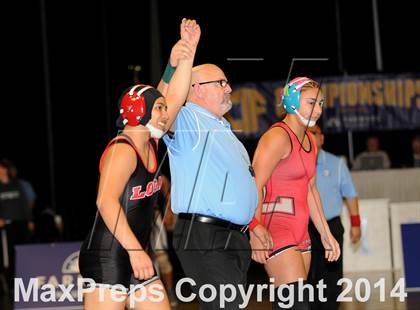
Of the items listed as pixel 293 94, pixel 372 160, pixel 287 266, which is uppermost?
pixel 293 94

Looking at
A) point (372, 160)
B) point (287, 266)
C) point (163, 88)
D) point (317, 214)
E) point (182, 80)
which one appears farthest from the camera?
point (372, 160)

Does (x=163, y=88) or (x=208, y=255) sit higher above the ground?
(x=163, y=88)

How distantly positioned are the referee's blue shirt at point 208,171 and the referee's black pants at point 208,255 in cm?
10

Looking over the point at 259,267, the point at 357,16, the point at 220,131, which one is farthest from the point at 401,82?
the point at 220,131

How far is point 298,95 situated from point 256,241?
109 cm

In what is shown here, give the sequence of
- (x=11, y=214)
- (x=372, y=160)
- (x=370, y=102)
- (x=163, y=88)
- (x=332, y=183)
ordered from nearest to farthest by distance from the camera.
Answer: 1. (x=163, y=88)
2. (x=332, y=183)
3. (x=11, y=214)
4. (x=372, y=160)
5. (x=370, y=102)

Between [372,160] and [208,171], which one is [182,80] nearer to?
[208,171]

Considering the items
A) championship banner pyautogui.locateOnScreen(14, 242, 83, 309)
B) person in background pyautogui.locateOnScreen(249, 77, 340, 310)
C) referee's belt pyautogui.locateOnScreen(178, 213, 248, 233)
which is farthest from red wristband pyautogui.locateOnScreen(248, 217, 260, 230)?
championship banner pyautogui.locateOnScreen(14, 242, 83, 309)

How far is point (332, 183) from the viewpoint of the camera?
27.6 feet

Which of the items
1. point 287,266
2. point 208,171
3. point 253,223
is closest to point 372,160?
point 287,266

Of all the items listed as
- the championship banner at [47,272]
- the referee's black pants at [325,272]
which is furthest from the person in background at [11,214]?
the referee's black pants at [325,272]

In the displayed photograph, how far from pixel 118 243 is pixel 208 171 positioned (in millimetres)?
718

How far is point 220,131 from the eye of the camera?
533cm

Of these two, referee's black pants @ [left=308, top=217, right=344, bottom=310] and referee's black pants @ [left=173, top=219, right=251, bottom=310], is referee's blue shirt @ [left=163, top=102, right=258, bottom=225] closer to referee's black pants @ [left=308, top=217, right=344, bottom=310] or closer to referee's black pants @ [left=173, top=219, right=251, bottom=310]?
referee's black pants @ [left=173, top=219, right=251, bottom=310]
